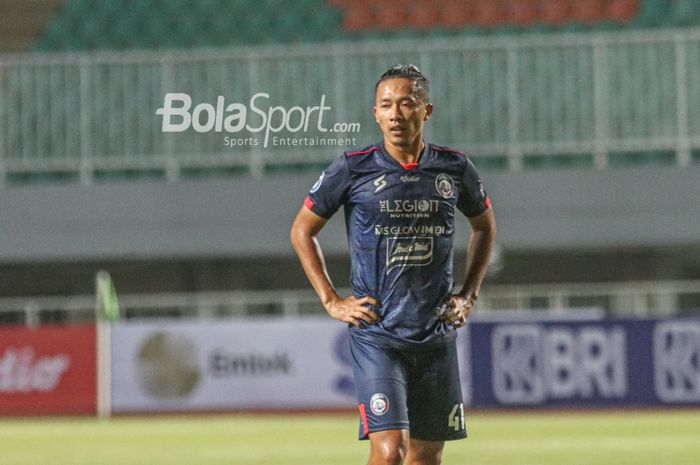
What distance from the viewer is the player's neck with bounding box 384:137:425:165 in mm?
6262

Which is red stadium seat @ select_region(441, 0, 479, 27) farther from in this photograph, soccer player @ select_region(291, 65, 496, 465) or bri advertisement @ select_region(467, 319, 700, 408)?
soccer player @ select_region(291, 65, 496, 465)

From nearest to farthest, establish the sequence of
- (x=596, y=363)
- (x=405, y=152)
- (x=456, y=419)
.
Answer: (x=405, y=152), (x=456, y=419), (x=596, y=363)

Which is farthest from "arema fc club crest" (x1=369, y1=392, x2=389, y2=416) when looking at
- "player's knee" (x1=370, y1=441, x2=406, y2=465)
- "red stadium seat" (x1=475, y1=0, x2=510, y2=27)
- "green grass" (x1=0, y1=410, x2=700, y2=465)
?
"red stadium seat" (x1=475, y1=0, x2=510, y2=27)

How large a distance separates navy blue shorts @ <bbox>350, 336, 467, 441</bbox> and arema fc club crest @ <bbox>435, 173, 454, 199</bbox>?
0.64 meters

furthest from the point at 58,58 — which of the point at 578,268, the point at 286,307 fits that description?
the point at 578,268

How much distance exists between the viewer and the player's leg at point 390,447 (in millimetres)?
6043

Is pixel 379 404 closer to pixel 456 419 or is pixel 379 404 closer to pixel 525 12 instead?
pixel 456 419

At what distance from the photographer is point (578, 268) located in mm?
22047

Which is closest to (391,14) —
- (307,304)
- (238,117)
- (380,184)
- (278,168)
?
(278,168)

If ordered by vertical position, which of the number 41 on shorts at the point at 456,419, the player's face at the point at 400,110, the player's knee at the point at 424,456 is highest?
the player's face at the point at 400,110

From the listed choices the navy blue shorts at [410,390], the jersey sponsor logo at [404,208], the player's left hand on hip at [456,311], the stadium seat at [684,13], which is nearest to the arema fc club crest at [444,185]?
the jersey sponsor logo at [404,208]

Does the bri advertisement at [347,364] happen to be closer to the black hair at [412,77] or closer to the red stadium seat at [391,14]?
the red stadium seat at [391,14]

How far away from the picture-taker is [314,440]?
14.3 meters

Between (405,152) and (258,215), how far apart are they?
13677 mm
